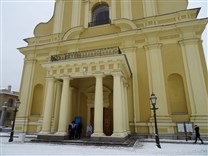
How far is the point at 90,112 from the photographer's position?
13781mm

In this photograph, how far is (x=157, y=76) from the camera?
12.7m

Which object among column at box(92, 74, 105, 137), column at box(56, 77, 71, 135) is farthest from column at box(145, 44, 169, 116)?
column at box(56, 77, 71, 135)

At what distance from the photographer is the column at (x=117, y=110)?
9.05m

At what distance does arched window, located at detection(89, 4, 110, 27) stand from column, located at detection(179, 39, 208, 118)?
848 centimetres

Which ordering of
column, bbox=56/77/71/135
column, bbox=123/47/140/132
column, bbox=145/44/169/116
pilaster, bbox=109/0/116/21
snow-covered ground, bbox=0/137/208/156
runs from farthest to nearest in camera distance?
pilaster, bbox=109/0/116/21 → column, bbox=123/47/140/132 → column, bbox=145/44/169/116 → column, bbox=56/77/71/135 → snow-covered ground, bbox=0/137/208/156

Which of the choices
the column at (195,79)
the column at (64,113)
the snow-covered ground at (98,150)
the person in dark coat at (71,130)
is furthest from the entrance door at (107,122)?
the column at (195,79)

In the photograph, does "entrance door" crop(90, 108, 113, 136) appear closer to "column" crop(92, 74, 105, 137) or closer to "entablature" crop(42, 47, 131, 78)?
"column" crop(92, 74, 105, 137)

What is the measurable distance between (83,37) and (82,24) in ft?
7.45

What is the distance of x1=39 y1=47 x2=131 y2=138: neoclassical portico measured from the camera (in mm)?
9492

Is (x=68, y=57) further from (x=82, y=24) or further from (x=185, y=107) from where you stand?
(x=185, y=107)

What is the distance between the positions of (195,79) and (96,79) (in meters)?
7.59

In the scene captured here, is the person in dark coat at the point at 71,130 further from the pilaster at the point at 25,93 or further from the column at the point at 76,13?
the column at the point at 76,13

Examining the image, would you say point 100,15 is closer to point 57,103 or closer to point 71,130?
point 57,103

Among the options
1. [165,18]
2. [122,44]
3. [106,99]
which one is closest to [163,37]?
[165,18]
